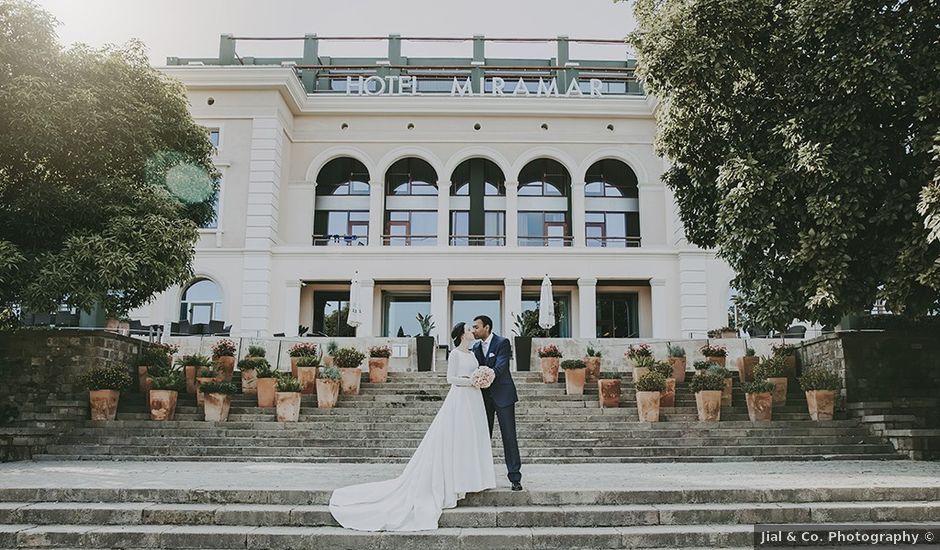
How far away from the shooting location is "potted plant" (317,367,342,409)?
12.4m

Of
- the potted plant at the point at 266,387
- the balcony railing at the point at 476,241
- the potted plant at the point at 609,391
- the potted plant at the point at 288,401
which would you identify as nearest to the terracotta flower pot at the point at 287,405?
the potted plant at the point at 288,401

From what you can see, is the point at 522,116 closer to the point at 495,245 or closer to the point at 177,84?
the point at 495,245

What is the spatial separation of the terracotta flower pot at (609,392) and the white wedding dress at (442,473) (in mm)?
5976

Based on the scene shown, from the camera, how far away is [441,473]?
662 centimetres

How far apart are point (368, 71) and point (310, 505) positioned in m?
25.8

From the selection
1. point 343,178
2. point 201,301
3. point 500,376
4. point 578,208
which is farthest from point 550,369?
point 343,178

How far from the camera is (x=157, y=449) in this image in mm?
10688

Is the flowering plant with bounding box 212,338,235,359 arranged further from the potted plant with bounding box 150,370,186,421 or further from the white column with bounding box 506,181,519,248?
the white column with bounding box 506,181,519,248

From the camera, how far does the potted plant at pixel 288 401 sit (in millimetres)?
11734

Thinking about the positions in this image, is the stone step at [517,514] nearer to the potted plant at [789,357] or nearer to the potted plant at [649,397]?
the potted plant at [649,397]

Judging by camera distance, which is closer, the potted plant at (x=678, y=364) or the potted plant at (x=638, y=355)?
the potted plant at (x=638, y=355)

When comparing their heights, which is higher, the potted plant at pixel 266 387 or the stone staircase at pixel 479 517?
the potted plant at pixel 266 387

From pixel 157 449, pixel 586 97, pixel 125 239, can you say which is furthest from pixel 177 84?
pixel 586 97

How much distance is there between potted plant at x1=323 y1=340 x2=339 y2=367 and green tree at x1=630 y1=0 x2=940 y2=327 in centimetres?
809
